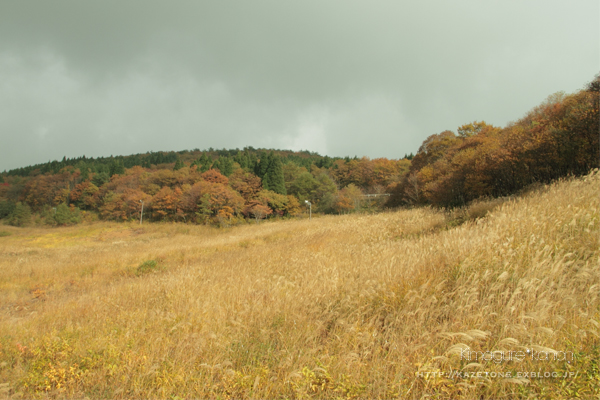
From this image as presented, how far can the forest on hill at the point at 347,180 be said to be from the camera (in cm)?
1470

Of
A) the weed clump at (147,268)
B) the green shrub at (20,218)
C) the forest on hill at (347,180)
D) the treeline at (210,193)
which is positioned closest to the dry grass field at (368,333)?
the weed clump at (147,268)

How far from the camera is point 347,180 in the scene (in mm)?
86250

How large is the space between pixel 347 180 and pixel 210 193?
46.8m

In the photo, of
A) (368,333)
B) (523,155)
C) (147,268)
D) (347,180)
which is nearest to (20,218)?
(147,268)

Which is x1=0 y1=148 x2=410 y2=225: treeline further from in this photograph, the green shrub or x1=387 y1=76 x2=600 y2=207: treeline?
x1=387 y1=76 x2=600 y2=207: treeline

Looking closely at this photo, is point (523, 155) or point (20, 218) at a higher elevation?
point (523, 155)

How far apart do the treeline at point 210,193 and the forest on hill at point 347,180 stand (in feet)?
0.86

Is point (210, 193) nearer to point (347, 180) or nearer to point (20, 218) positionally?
point (347, 180)

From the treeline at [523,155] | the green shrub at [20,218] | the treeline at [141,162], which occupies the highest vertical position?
the treeline at [141,162]

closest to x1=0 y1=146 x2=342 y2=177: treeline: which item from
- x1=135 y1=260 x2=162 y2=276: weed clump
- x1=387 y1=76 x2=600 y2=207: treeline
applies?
x1=387 y1=76 x2=600 y2=207: treeline

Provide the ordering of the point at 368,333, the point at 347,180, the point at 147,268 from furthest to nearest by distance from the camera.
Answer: the point at 347,180, the point at 147,268, the point at 368,333

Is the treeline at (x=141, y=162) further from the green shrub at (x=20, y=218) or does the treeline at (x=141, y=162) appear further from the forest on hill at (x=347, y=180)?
the green shrub at (x=20, y=218)

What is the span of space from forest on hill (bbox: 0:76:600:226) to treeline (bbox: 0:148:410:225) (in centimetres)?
26

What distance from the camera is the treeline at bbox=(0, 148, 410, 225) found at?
57.6 m
